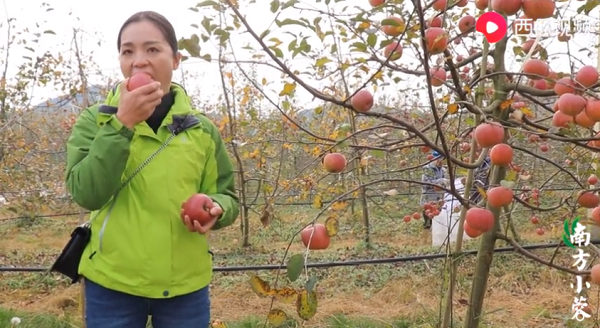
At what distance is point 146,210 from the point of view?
1.22 m

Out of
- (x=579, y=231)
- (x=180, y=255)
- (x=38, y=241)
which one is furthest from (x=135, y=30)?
(x=38, y=241)

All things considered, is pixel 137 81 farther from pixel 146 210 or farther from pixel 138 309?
pixel 138 309

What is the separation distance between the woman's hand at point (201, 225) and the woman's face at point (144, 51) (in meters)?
0.32

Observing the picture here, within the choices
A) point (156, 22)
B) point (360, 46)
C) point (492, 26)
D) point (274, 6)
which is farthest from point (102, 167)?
point (492, 26)

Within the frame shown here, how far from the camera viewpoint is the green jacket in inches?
47.1

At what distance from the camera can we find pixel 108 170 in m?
1.11

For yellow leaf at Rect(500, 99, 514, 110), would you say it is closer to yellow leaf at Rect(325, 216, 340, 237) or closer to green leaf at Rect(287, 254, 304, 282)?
yellow leaf at Rect(325, 216, 340, 237)

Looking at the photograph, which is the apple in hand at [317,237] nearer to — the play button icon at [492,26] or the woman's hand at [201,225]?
the woman's hand at [201,225]

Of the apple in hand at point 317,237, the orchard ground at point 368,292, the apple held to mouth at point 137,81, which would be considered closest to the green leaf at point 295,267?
the apple in hand at point 317,237

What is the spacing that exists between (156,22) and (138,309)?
2.19 ft

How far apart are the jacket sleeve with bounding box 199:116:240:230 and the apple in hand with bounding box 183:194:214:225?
0.23 ft

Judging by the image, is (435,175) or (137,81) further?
(435,175)

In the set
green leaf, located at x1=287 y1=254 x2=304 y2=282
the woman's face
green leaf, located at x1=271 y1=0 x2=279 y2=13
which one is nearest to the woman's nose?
the woman's face

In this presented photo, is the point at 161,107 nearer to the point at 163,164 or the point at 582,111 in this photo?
the point at 163,164
